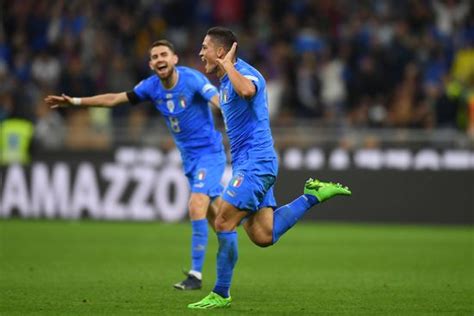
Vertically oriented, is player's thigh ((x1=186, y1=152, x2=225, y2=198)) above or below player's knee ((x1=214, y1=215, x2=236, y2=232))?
above

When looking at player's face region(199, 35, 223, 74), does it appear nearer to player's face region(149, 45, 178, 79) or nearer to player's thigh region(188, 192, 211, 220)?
player's face region(149, 45, 178, 79)

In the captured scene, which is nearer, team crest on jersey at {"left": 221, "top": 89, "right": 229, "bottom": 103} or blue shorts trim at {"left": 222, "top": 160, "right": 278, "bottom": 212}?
blue shorts trim at {"left": 222, "top": 160, "right": 278, "bottom": 212}

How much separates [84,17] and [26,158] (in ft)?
14.2

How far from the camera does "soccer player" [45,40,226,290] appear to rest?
10805mm

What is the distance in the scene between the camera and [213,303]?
8.56 m

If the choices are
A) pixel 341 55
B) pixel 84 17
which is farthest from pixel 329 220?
pixel 84 17

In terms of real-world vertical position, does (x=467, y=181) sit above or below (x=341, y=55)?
below

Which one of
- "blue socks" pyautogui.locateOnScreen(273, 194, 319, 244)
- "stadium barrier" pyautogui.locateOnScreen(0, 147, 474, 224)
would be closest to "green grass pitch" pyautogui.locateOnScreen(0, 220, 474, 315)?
"stadium barrier" pyautogui.locateOnScreen(0, 147, 474, 224)

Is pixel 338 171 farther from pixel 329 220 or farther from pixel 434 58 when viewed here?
pixel 434 58

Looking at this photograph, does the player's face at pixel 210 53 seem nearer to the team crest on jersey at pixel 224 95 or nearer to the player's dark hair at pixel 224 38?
the player's dark hair at pixel 224 38

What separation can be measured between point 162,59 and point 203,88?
1.82ft

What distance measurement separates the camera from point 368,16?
22984 mm

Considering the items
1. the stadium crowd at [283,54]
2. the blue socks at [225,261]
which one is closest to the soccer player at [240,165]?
the blue socks at [225,261]

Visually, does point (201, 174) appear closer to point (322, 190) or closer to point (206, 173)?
point (206, 173)
